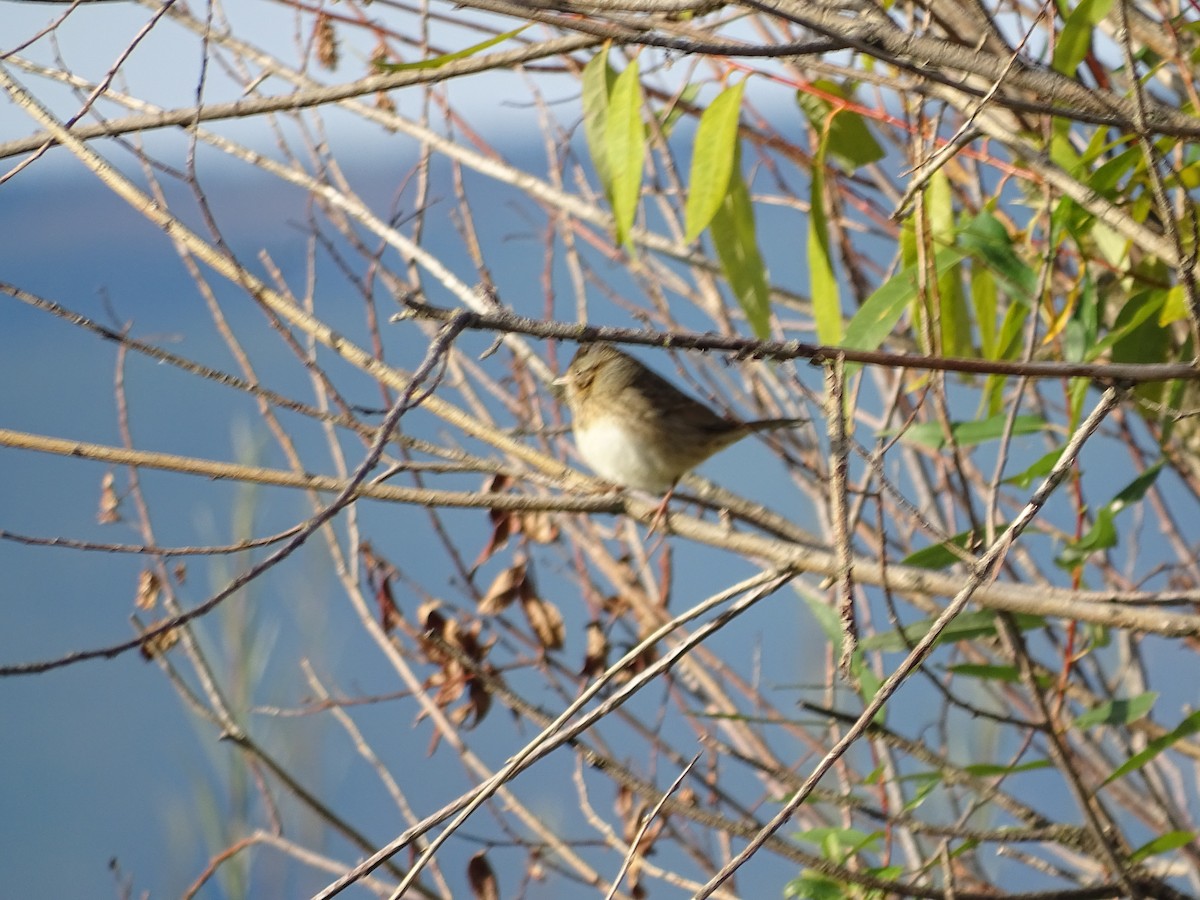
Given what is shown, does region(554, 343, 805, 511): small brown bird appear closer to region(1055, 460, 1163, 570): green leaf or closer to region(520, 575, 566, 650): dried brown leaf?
region(520, 575, 566, 650): dried brown leaf

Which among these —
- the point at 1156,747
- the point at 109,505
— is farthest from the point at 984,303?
the point at 109,505

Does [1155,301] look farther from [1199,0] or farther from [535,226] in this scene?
[535,226]

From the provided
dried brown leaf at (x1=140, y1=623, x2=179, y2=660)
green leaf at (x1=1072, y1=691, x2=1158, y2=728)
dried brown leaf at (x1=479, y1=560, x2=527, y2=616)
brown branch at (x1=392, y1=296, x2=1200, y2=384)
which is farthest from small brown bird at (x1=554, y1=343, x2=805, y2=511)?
brown branch at (x1=392, y1=296, x2=1200, y2=384)

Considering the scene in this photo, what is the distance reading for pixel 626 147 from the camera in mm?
1913

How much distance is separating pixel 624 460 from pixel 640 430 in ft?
0.29

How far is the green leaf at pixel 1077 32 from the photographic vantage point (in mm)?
1734

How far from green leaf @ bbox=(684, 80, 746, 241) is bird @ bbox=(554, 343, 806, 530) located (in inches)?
59.6

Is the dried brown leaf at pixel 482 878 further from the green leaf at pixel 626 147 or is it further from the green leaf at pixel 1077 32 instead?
the green leaf at pixel 1077 32

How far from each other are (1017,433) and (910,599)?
0.49 metres

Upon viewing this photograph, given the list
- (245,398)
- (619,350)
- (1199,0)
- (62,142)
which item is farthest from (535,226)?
(245,398)

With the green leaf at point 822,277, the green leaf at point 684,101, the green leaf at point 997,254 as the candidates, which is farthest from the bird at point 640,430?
the green leaf at point 997,254

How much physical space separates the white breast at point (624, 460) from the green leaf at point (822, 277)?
1.39m

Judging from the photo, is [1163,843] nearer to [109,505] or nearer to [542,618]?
[542,618]

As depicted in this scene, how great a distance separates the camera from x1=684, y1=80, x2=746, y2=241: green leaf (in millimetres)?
1934
